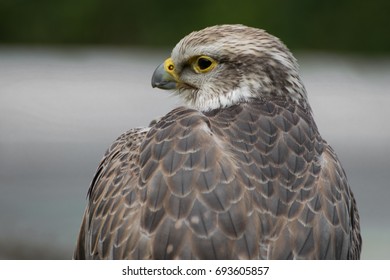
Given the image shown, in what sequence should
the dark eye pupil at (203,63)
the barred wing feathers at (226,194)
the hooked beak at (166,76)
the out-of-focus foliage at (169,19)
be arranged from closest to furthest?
the barred wing feathers at (226,194), the dark eye pupil at (203,63), the hooked beak at (166,76), the out-of-focus foliage at (169,19)

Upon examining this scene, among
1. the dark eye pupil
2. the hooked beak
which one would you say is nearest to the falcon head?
the dark eye pupil

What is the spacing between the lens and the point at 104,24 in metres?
12.1

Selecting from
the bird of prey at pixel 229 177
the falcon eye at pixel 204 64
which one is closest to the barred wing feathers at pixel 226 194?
the bird of prey at pixel 229 177

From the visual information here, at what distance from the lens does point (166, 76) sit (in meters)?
4.57

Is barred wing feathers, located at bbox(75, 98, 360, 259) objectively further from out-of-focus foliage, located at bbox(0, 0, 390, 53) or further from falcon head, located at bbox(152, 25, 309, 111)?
out-of-focus foliage, located at bbox(0, 0, 390, 53)

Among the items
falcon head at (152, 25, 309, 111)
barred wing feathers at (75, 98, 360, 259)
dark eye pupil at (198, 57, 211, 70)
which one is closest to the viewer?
barred wing feathers at (75, 98, 360, 259)

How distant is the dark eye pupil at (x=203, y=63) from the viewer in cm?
434

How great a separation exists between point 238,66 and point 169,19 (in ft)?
24.5

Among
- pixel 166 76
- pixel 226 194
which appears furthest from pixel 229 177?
pixel 166 76

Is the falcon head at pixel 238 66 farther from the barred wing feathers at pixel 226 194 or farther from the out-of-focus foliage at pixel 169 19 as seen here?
the out-of-focus foliage at pixel 169 19

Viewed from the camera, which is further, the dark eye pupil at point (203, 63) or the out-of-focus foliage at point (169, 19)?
the out-of-focus foliage at point (169, 19)

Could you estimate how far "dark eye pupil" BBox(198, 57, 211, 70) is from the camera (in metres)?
4.34

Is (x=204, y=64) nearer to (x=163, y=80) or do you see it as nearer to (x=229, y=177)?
Answer: (x=163, y=80)
